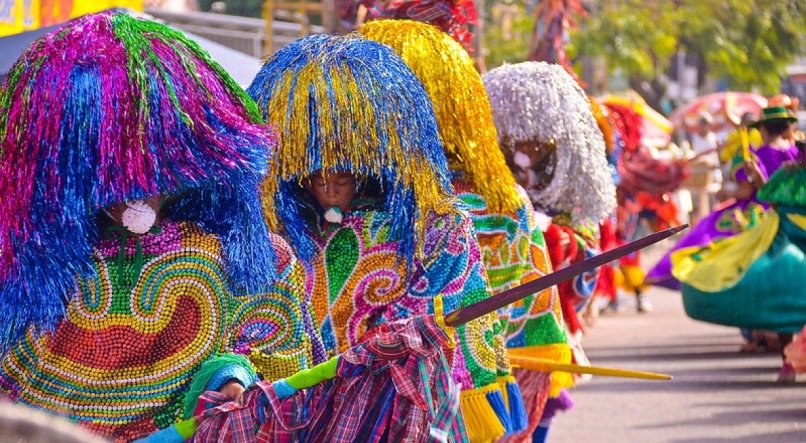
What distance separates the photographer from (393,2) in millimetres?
6531

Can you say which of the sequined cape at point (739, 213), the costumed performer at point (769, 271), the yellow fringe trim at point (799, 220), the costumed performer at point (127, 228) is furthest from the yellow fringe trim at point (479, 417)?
the sequined cape at point (739, 213)

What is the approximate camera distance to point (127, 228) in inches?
145

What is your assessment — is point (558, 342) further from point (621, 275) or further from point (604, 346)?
point (621, 275)

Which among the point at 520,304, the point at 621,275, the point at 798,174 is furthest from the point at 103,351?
the point at 621,275

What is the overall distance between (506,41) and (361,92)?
19739 millimetres

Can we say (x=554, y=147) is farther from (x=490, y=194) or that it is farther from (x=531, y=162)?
(x=490, y=194)

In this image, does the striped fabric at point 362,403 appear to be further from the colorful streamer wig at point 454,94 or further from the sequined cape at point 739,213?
the sequined cape at point 739,213

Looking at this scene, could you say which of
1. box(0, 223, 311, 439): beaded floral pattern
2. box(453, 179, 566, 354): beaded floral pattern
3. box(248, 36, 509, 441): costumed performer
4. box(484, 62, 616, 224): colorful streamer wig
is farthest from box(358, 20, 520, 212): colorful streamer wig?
box(0, 223, 311, 439): beaded floral pattern

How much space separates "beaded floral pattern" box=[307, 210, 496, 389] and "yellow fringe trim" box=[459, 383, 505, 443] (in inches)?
19.1

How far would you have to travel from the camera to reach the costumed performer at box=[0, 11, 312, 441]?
3.58 metres

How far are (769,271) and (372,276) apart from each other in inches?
243

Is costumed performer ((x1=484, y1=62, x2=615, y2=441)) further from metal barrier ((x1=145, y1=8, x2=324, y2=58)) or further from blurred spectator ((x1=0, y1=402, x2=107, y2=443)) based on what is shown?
metal barrier ((x1=145, y1=8, x2=324, y2=58))

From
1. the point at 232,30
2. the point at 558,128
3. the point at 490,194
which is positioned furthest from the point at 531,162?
the point at 232,30

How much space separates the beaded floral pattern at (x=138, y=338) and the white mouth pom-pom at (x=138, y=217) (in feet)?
0.20
